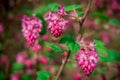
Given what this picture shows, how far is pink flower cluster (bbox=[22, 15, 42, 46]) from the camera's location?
1.66 m

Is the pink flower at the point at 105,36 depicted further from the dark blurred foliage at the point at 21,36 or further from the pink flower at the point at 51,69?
the pink flower at the point at 51,69

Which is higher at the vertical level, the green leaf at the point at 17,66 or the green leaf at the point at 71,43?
the green leaf at the point at 71,43

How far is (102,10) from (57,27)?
9.85 ft

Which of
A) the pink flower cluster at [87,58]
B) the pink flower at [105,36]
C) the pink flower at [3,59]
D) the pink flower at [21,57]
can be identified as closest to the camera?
the pink flower cluster at [87,58]

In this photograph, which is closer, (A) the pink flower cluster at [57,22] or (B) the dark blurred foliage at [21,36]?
(A) the pink flower cluster at [57,22]

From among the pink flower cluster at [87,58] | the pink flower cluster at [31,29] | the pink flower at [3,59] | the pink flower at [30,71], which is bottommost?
the pink flower at [30,71]

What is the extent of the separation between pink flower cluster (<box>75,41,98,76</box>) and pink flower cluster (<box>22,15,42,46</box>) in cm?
21

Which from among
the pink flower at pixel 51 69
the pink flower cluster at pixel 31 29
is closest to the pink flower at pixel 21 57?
the pink flower at pixel 51 69

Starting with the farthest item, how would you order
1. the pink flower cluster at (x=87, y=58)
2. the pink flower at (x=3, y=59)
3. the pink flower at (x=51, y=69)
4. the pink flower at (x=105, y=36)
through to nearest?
the pink flower at (x=105, y=36) → the pink flower at (x=3, y=59) → the pink flower at (x=51, y=69) → the pink flower cluster at (x=87, y=58)

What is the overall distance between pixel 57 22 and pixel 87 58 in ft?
0.66

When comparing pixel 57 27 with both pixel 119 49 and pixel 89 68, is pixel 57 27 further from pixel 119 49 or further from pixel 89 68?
pixel 119 49

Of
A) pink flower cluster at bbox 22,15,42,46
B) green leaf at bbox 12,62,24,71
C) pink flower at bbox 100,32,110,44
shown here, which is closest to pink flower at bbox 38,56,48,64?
green leaf at bbox 12,62,24,71

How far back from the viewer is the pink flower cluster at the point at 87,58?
157 centimetres

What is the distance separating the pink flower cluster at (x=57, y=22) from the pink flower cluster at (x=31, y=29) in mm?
87
